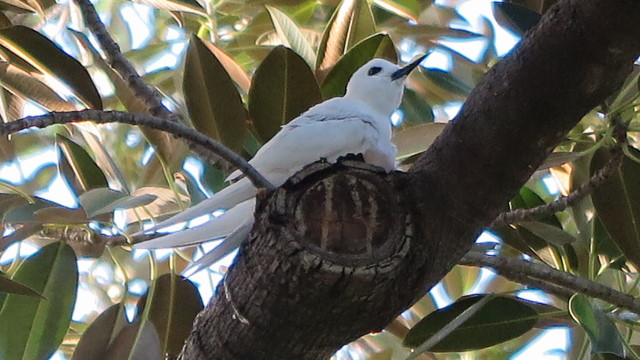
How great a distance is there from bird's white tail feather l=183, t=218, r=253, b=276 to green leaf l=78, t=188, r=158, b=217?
0.46 ft

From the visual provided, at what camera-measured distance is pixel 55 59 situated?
71.5 inches

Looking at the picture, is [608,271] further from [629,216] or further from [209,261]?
[209,261]

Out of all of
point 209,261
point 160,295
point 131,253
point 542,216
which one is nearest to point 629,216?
point 542,216

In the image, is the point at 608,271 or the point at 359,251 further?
the point at 608,271

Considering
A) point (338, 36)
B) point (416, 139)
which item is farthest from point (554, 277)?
point (338, 36)

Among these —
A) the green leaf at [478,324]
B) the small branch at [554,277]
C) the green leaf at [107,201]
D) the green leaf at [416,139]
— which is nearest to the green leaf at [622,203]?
the small branch at [554,277]

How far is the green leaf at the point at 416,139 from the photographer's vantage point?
190 centimetres

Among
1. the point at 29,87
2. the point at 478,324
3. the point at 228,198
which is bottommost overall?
the point at 478,324

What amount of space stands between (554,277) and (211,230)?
65cm

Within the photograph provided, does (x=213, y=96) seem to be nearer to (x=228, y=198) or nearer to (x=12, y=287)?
(x=228, y=198)

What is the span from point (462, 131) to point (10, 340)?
1.07 meters

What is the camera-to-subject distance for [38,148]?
263cm

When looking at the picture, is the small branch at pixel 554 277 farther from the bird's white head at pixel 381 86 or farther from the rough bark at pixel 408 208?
the bird's white head at pixel 381 86

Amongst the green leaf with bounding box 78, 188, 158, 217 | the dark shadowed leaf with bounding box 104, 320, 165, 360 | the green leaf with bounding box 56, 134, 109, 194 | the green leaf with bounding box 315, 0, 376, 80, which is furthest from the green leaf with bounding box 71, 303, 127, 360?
the green leaf with bounding box 315, 0, 376, 80
